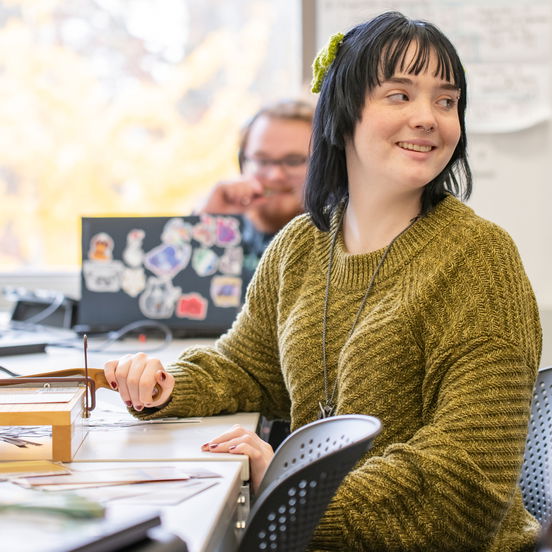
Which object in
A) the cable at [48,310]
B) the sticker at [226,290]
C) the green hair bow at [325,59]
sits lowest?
the cable at [48,310]

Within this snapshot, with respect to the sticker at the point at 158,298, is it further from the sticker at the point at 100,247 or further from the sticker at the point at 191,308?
the sticker at the point at 100,247

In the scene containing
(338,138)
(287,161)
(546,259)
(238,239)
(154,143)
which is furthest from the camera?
(154,143)

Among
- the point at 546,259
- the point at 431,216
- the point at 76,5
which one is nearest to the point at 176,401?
the point at 431,216

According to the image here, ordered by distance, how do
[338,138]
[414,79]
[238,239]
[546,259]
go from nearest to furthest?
[414,79] → [338,138] → [238,239] → [546,259]

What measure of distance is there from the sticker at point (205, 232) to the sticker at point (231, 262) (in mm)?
44

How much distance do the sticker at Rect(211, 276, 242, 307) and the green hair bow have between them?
28.8 inches

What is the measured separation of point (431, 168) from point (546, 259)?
1664 mm

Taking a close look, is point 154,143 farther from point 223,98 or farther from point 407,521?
point 407,521

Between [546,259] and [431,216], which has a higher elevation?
[431,216]

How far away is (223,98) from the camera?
10.0ft

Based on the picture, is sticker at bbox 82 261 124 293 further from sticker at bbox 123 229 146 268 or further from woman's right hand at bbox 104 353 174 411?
woman's right hand at bbox 104 353 174 411

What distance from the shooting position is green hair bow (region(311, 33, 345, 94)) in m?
1.39

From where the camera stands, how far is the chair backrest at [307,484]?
0.81m

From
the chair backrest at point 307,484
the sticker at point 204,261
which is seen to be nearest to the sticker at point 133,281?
the sticker at point 204,261
